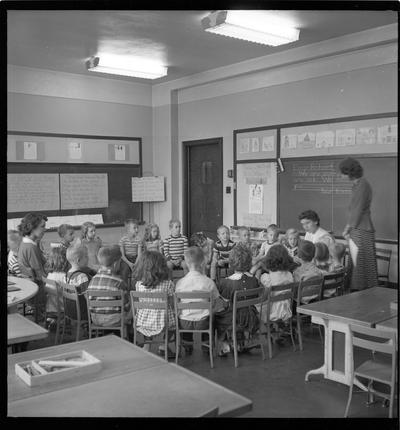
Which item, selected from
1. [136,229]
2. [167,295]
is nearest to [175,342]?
[167,295]

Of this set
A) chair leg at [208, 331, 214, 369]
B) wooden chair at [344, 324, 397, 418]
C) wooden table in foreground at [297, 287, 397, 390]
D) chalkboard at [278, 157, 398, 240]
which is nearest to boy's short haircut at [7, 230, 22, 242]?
chair leg at [208, 331, 214, 369]

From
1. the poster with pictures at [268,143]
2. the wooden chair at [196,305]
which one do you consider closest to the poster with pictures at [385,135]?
the poster with pictures at [268,143]

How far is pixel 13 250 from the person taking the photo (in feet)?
8.79

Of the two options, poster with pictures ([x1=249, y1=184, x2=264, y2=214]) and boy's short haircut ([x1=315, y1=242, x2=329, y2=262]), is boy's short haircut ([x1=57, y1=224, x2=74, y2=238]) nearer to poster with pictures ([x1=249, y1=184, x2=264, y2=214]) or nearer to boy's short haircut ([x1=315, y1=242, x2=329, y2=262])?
boy's short haircut ([x1=315, y1=242, x2=329, y2=262])

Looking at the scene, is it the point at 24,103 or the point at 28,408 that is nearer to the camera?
the point at 28,408

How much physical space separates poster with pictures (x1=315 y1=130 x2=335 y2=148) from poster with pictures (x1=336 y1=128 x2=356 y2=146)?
0.22ft

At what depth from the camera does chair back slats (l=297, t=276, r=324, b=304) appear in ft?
11.8

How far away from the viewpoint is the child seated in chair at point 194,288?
3.25 meters

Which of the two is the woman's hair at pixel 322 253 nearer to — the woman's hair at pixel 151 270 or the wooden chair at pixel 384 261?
the wooden chair at pixel 384 261

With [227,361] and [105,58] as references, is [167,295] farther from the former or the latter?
[105,58]

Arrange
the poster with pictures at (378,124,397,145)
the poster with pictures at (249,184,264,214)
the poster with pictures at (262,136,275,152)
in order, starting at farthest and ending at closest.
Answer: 1. the poster with pictures at (249,184,264,214)
2. the poster with pictures at (262,136,275,152)
3. the poster with pictures at (378,124,397,145)

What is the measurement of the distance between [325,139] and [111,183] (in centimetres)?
190

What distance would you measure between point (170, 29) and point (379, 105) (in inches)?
62.8

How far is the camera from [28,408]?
171cm
